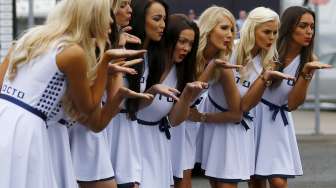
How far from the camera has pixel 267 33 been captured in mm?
7828

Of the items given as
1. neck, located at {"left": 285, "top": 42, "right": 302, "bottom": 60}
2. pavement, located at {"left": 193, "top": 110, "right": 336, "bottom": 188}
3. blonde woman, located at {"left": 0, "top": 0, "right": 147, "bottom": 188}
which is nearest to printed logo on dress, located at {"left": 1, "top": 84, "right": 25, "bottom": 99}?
blonde woman, located at {"left": 0, "top": 0, "right": 147, "bottom": 188}

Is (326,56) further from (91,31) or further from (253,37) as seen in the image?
(91,31)

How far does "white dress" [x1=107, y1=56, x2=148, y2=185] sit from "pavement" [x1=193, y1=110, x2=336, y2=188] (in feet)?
12.8

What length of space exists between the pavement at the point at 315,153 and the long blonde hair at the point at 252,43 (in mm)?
2995

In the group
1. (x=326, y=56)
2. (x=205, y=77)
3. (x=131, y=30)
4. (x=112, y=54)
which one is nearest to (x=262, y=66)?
(x=205, y=77)

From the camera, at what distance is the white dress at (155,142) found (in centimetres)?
689

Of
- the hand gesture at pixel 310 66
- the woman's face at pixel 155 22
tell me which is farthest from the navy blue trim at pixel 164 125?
the hand gesture at pixel 310 66

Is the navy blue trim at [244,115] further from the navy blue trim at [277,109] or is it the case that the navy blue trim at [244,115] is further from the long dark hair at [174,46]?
the long dark hair at [174,46]

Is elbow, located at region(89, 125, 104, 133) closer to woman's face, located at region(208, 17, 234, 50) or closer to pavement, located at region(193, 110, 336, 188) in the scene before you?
woman's face, located at region(208, 17, 234, 50)

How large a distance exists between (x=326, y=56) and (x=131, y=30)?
15.2 m

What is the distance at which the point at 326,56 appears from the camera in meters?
21.6

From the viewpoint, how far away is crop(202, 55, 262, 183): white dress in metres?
7.75

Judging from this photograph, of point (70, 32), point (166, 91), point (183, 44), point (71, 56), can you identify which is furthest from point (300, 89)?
point (71, 56)

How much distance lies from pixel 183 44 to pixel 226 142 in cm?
112
